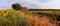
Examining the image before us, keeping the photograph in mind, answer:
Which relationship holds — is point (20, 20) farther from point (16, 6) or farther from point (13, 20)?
point (16, 6)

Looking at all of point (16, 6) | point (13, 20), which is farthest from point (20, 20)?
point (16, 6)

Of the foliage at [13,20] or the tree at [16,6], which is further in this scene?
the tree at [16,6]

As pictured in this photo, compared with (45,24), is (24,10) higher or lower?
higher

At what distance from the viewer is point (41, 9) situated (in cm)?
437

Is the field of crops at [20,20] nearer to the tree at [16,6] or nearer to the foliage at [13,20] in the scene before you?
the foliage at [13,20]

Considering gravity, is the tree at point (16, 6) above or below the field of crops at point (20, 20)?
above

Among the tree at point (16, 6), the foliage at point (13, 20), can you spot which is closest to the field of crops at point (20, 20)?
the foliage at point (13, 20)

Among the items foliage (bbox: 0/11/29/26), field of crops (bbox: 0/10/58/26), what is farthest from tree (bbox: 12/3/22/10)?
foliage (bbox: 0/11/29/26)

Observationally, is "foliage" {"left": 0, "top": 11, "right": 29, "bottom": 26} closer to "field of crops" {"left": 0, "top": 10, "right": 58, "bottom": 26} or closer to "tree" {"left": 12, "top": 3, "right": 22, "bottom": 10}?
"field of crops" {"left": 0, "top": 10, "right": 58, "bottom": 26}

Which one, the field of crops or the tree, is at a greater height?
the tree

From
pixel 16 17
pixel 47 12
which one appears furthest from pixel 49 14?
pixel 16 17

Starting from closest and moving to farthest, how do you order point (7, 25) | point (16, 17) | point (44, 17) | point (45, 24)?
point (7, 25), point (16, 17), point (45, 24), point (44, 17)

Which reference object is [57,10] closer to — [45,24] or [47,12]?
[47,12]

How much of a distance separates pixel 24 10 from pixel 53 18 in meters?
0.71
